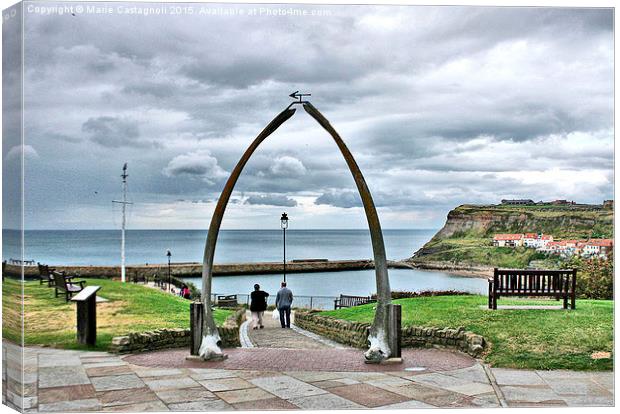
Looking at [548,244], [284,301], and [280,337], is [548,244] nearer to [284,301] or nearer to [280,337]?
[284,301]

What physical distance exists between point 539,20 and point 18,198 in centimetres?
687

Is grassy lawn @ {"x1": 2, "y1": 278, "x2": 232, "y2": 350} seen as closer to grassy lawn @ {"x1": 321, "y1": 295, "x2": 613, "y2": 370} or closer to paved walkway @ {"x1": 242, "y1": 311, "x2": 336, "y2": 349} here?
paved walkway @ {"x1": 242, "y1": 311, "x2": 336, "y2": 349}

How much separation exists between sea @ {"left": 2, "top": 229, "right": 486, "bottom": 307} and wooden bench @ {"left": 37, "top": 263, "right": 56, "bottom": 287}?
11 centimetres

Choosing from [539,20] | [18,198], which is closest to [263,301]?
[18,198]

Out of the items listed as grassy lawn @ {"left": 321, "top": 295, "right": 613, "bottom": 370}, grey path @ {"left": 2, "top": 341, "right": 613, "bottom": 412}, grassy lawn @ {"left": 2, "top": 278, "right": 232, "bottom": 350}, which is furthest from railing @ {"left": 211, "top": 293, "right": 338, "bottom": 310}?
grey path @ {"left": 2, "top": 341, "right": 613, "bottom": 412}

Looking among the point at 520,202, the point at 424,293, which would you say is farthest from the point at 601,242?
the point at 424,293

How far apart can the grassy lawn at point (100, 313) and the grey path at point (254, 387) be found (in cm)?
21

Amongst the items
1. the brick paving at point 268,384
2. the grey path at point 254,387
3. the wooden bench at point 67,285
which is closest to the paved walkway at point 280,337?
the brick paving at point 268,384

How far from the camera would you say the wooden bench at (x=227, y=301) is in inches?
517

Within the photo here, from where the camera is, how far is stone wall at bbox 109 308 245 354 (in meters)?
10.6

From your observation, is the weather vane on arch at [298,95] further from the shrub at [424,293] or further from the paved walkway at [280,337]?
the paved walkway at [280,337]

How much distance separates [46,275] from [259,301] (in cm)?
483

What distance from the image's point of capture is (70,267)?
9.93m

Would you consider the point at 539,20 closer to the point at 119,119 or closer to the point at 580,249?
the point at 580,249
